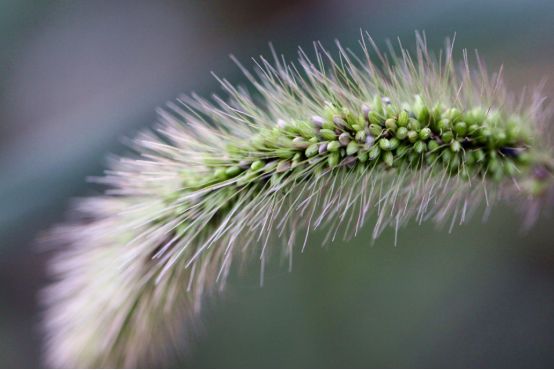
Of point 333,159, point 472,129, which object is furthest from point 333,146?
point 472,129

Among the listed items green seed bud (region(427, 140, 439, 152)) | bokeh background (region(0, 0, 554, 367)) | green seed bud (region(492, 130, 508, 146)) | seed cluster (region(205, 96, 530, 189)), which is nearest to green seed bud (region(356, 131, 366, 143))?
seed cluster (region(205, 96, 530, 189))

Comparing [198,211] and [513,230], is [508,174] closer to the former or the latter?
[198,211]

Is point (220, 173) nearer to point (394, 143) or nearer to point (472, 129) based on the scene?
point (394, 143)

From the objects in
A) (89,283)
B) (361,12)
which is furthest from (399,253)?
(89,283)

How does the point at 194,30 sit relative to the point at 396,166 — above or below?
above

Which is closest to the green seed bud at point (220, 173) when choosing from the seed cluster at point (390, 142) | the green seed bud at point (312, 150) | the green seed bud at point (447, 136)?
the seed cluster at point (390, 142)
